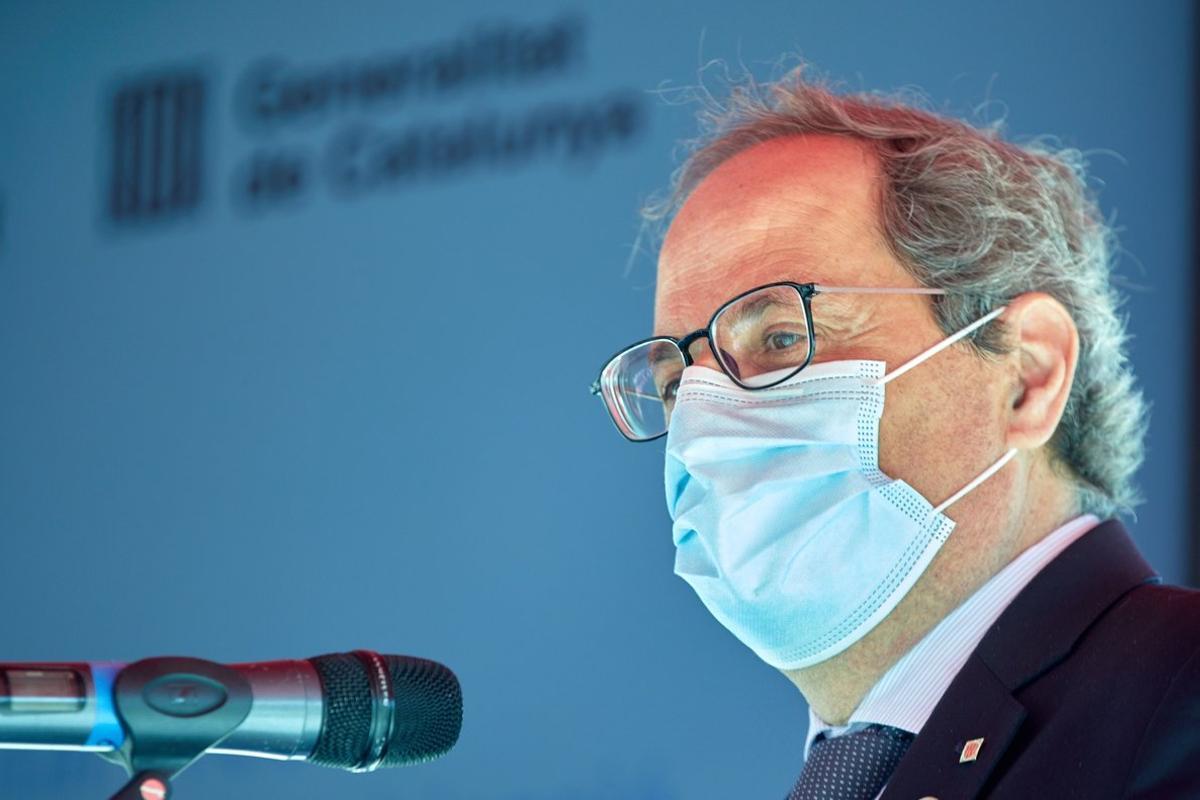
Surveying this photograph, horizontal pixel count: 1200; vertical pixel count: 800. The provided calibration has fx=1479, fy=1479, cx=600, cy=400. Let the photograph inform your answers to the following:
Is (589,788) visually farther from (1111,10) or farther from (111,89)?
(111,89)

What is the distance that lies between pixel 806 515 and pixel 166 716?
888mm

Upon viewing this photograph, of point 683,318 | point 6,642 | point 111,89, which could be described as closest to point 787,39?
point 683,318

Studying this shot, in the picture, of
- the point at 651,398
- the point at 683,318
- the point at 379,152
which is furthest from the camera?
the point at 379,152

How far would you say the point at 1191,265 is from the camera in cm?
242

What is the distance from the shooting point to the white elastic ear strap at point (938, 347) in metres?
1.83

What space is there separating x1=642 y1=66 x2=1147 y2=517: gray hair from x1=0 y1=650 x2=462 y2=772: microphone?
37.1 inches

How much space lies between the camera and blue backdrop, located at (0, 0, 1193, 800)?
2.66 m

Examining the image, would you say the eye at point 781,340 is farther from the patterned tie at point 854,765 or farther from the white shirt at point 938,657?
the patterned tie at point 854,765

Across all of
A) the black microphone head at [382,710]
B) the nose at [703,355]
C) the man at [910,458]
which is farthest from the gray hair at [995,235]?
the black microphone head at [382,710]

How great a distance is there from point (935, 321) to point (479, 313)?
4.92 feet

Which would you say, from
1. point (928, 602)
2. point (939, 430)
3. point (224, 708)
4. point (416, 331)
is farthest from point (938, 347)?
point (416, 331)

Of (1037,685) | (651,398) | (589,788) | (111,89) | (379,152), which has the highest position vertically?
(111,89)

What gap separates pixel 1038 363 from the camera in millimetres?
1918

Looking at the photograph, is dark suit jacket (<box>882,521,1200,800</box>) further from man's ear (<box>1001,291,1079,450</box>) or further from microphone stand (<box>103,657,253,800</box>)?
microphone stand (<box>103,657,253,800</box>)
